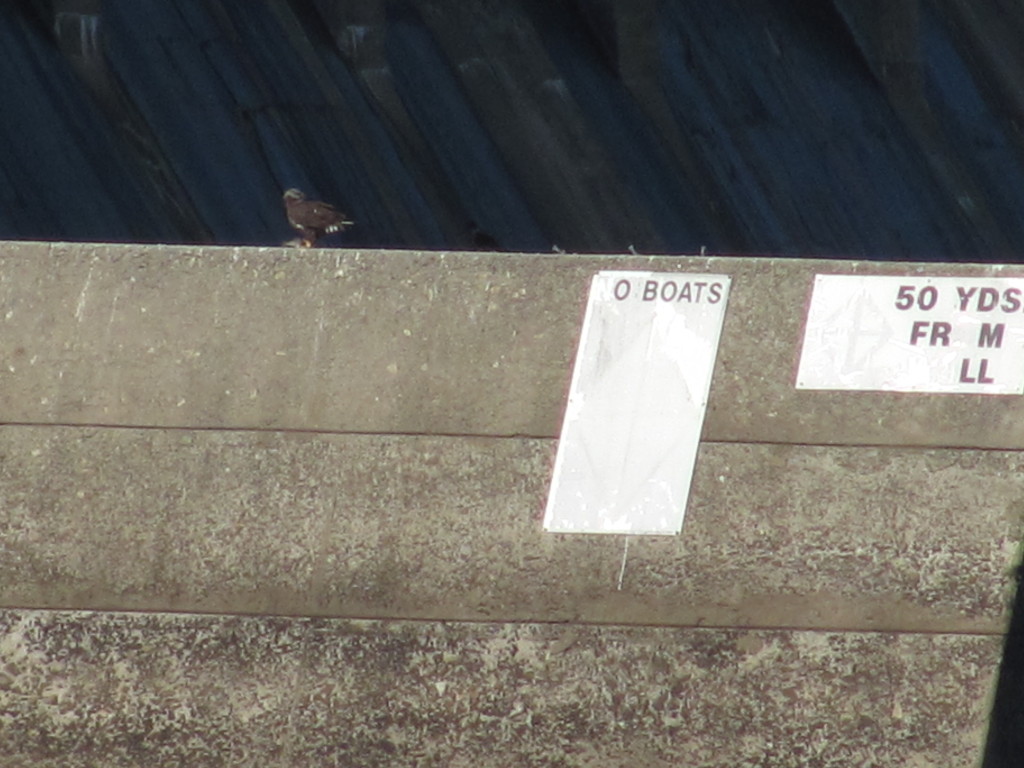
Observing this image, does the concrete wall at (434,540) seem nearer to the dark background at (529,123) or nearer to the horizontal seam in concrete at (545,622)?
the horizontal seam in concrete at (545,622)

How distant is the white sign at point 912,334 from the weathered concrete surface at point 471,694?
59 cm

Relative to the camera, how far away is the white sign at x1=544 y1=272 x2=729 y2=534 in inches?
186

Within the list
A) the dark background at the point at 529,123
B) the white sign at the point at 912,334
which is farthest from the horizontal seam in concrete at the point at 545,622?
the dark background at the point at 529,123

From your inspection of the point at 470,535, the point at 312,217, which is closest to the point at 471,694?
the point at 470,535

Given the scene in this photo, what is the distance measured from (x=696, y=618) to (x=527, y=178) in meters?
8.03

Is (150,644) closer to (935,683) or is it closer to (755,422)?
(755,422)

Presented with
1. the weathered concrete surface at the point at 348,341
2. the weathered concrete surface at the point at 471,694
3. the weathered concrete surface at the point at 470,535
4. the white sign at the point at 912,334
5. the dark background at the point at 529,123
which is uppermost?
the dark background at the point at 529,123

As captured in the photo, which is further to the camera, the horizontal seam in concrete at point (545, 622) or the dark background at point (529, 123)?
the dark background at point (529, 123)

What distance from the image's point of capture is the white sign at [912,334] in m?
4.68

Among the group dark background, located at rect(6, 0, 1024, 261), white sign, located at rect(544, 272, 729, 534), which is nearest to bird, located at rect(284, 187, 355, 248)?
dark background, located at rect(6, 0, 1024, 261)

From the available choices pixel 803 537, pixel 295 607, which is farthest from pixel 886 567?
pixel 295 607

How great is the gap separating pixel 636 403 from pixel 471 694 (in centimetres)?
77

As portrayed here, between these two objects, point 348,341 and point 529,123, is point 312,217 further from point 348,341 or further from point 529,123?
point 529,123

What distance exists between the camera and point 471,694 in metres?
4.68
